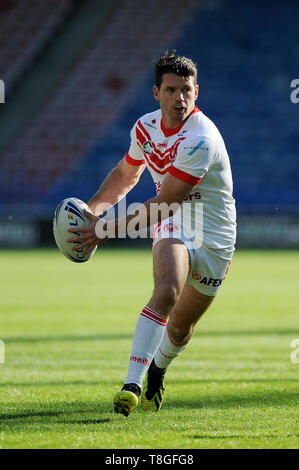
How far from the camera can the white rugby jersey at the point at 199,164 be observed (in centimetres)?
496

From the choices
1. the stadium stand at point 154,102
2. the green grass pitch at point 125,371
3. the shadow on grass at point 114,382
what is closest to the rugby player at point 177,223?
the green grass pitch at point 125,371

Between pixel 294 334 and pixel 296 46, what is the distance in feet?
72.8

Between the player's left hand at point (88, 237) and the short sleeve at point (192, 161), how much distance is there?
600 millimetres

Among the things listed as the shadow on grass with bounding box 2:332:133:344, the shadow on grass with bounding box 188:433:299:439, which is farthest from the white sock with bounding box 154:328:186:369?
the shadow on grass with bounding box 2:332:133:344

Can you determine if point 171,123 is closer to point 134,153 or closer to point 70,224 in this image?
point 134,153

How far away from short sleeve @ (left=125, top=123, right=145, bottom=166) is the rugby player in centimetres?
2

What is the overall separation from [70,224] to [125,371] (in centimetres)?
217

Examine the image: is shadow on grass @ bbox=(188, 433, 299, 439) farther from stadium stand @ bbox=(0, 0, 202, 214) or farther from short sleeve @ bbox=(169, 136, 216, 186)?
stadium stand @ bbox=(0, 0, 202, 214)

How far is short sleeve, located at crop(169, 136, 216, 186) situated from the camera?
16.2 feet

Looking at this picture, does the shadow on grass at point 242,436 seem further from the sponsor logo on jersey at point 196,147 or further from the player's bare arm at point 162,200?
the sponsor logo on jersey at point 196,147

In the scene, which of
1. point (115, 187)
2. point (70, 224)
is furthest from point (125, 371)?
point (70, 224)

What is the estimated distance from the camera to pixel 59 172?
29.1 meters

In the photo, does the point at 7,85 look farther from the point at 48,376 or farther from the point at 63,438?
the point at 63,438
